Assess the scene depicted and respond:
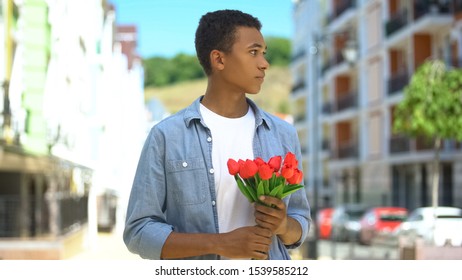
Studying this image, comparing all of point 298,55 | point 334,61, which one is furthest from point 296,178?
point 298,55

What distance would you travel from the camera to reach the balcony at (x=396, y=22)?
121ft

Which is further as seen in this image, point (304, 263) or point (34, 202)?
point (34, 202)

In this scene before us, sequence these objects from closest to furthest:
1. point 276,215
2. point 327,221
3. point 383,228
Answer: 1. point 276,215
2. point 383,228
3. point 327,221

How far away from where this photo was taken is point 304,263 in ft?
8.05

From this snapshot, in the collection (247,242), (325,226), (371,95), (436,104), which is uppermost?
(371,95)

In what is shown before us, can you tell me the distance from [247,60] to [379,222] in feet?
85.3

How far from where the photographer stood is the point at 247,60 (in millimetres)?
2463

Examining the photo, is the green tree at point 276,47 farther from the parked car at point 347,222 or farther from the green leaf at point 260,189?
the parked car at point 347,222

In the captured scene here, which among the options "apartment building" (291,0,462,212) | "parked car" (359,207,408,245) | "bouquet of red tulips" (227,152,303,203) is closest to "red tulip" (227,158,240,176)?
"bouquet of red tulips" (227,152,303,203)

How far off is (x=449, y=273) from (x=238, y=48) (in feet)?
2.32

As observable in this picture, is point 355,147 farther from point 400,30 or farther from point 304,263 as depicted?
point 304,263

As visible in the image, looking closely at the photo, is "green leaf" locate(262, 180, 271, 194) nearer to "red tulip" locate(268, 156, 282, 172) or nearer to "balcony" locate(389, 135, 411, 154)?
"red tulip" locate(268, 156, 282, 172)

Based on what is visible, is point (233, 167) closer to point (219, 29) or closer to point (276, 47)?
point (219, 29)

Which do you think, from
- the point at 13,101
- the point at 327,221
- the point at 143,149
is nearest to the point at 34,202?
the point at 13,101
